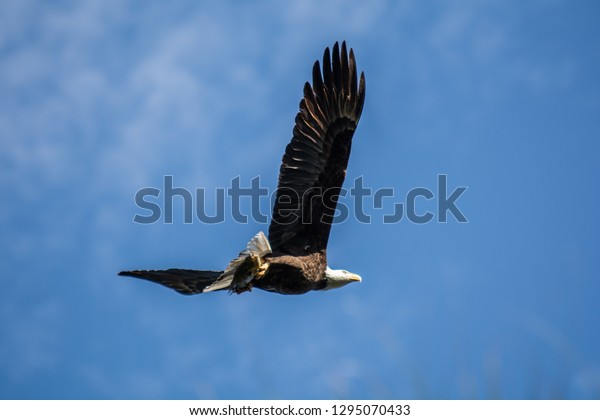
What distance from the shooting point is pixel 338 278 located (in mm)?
10844

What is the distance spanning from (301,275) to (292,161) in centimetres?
144

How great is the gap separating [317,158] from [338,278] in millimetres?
1439

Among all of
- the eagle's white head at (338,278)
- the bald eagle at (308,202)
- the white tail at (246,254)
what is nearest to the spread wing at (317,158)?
the bald eagle at (308,202)

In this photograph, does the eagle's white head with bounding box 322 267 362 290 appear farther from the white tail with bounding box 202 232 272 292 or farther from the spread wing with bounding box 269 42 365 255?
the white tail with bounding box 202 232 272 292

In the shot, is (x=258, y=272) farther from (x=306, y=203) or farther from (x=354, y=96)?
(x=354, y=96)

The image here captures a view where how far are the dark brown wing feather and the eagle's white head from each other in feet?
4.40

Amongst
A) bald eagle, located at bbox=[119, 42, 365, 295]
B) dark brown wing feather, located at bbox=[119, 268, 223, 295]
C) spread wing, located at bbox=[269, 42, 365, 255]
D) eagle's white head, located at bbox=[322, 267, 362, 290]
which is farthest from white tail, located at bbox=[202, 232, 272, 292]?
eagle's white head, located at bbox=[322, 267, 362, 290]

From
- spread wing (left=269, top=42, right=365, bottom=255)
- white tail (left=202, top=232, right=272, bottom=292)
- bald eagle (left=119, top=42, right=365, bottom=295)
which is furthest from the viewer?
spread wing (left=269, top=42, right=365, bottom=255)

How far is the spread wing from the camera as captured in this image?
10727mm

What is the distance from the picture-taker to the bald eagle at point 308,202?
10.1 m

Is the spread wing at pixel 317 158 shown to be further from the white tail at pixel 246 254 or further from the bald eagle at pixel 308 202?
the white tail at pixel 246 254

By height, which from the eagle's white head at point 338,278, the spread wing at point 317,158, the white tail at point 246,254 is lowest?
the white tail at point 246,254

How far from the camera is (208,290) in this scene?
9.80 meters
